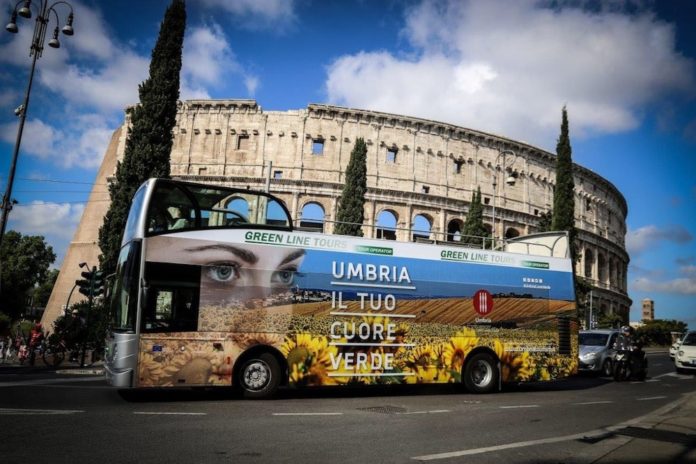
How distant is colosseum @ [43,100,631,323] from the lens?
144ft

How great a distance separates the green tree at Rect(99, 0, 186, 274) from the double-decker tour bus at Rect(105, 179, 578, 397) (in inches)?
518

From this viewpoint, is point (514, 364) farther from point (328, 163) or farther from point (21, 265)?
point (21, 265)

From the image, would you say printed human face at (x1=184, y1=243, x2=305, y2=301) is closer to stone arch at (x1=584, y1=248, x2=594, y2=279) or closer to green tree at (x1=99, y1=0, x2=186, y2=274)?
green tree at (x1=99, y1=0, x2=186, y2=274)

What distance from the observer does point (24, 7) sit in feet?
48.1

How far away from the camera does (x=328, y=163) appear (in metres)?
44.9

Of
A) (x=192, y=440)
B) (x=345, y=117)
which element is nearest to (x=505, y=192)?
(x=345, y=117)

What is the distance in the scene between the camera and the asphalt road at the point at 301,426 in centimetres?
510

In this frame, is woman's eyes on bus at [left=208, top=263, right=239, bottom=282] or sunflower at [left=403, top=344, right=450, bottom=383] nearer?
woman's eyes on bus at [left=208, top=263, right=239, bottom=282]

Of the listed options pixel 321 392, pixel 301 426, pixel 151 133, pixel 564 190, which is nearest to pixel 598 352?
pixel 321 392

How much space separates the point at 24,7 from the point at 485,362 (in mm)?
15935

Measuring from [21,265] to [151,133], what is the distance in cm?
5502

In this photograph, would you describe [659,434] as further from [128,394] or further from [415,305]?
[128,394]

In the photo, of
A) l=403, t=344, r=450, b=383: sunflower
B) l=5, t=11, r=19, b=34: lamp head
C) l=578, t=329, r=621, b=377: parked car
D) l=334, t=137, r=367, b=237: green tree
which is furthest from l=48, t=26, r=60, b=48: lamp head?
l=334, t=137, r=367, b=237: green tree

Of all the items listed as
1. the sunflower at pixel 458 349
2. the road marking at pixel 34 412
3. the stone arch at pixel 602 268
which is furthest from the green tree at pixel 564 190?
the road marking at pixel 34 412
